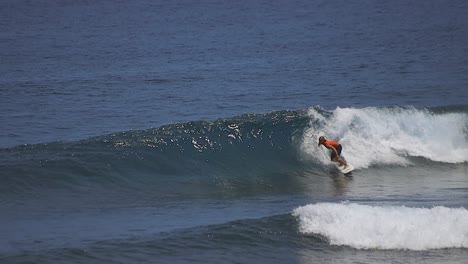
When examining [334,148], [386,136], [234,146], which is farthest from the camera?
[386,136]

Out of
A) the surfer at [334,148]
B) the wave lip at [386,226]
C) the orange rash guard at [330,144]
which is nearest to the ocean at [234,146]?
the wave lip at [386,226]

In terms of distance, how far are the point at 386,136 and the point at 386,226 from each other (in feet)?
30.3

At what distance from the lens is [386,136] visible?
84.6ft

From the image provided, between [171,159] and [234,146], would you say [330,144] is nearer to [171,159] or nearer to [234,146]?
[234,146]

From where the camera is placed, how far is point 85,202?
19.7m

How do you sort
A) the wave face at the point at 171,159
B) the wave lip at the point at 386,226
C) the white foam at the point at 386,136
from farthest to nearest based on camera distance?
the white foam at the point at 386,136, the wave face at the point at 171,159, the wave lip at the point at 386,226

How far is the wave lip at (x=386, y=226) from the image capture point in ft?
54.2

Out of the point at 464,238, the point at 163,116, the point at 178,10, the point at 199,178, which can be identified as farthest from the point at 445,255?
the point at 178,10

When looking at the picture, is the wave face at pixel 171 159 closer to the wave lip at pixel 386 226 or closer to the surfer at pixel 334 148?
the surfer at pixel 334 148

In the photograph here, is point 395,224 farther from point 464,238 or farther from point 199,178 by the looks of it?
point 199,178

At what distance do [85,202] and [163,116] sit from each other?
921 centimetres

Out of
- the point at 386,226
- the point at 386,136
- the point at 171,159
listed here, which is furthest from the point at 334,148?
the point at 386,226

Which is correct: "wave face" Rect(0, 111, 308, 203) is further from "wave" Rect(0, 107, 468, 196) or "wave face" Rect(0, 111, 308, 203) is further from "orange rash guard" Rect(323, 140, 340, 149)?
"orange rash guard" Rect(323, 140, 340, 149)

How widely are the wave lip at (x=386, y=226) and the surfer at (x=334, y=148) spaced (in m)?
5.41
